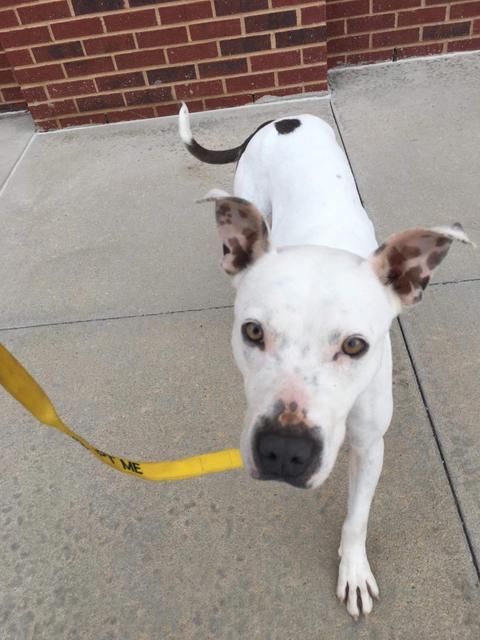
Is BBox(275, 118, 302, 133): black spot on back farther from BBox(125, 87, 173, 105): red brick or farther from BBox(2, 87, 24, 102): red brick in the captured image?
BBox(2, 87, 24, 102): red brick

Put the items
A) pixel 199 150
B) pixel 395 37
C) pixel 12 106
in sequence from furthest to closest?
pixel 12 106
pixel 395 37
pixel 199 150

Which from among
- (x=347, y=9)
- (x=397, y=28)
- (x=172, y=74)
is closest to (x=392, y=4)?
(x=397, y=28)

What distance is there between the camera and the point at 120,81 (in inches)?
235

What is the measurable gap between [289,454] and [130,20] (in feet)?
17.0

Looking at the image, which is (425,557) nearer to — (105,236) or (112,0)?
(105,236)

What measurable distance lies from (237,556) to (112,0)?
5115 mm

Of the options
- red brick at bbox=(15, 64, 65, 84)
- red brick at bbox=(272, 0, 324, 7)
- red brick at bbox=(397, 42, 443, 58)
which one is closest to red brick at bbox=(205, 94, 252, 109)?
red brick at bbox=(272, 0, 324, 7)

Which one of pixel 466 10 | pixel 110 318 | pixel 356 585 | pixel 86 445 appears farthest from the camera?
pixel 466 10

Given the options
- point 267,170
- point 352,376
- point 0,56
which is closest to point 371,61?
point 267,170

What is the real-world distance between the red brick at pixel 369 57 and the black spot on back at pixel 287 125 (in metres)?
3.09

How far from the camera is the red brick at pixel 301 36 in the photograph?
18.6ft

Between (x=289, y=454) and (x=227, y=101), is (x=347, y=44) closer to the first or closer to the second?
(x=227, y=101)

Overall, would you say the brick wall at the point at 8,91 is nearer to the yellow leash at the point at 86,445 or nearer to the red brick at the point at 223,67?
the red brick at the point at 223,67

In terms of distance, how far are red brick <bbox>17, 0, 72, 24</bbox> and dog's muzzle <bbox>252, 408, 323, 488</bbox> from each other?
207 inches
